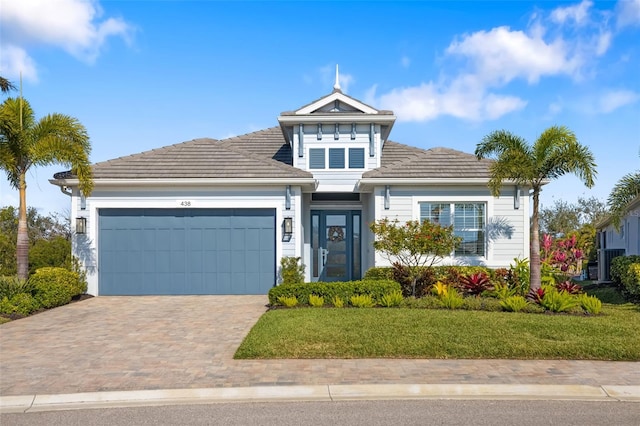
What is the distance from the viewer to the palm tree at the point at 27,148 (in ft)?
42.7

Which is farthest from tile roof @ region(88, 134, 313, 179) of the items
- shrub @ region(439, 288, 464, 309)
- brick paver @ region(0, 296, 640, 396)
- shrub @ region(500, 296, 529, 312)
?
shrub @ region(500, 296, 529, 312)

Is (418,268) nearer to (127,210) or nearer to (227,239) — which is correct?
(227,239)

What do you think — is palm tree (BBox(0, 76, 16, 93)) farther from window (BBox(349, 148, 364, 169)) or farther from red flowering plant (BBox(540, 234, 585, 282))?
red flowering plant (BBox(540, 234, 585, 282))

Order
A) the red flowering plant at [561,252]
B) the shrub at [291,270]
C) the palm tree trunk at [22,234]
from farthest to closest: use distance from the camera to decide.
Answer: the red flowering plant at [561,252] → the shrub at [291,270] → the palm tree trunk at [22,234]

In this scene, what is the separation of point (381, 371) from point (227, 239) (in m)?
9.11

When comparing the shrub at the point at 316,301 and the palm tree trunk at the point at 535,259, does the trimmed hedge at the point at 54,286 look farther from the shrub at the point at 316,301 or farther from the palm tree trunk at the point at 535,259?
the palm tree trunk at the point at 535,259

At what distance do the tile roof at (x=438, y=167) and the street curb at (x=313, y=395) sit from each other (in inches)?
376

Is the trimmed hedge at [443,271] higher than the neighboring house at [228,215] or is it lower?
lower

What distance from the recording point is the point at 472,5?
13461 mm

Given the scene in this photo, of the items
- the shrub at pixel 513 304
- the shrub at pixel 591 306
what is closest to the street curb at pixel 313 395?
the shrub at pixel 513 304

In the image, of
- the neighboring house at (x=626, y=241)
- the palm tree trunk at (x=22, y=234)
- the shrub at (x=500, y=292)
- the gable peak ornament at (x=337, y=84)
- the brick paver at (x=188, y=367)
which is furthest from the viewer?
the gable peak ornament at (x=337, y=84)

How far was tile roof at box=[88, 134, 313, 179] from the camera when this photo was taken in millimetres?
15172

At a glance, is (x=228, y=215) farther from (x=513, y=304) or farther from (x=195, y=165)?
(x=513, y=304)

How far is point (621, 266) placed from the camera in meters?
14.7
